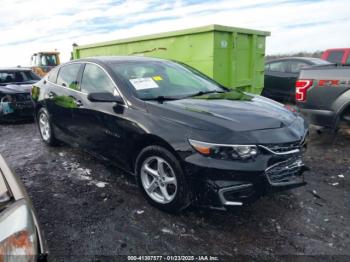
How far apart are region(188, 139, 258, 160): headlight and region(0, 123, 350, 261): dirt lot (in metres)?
0.75

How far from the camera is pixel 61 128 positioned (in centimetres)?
491

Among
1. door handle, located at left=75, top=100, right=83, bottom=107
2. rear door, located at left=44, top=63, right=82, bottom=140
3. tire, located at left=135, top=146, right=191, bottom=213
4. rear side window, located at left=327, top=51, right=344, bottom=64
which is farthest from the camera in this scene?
rear side window, located at left=327, top=51, right=344, bottom=64

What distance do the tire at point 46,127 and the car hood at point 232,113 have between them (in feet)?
9.07

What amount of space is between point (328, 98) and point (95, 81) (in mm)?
3457

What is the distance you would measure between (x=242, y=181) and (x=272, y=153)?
0.37 meters

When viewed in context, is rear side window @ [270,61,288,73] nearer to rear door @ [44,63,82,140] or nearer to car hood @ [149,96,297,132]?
car hood @ [149,96,297,132]

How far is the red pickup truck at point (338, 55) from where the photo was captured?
10055 millimetres

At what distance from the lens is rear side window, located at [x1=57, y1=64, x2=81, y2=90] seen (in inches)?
178

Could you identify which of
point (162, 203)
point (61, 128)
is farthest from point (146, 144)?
point (61, 128)

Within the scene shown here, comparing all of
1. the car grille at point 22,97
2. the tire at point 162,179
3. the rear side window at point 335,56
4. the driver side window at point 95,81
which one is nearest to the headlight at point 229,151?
the tire at point 162,179

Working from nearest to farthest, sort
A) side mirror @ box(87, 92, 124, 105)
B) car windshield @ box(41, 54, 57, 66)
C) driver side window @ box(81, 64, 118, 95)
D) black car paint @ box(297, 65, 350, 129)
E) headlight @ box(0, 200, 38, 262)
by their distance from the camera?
1. headlight @ box(0, 200, 38, 262)
2. side mirror @ box(87, 92, 124, 105)
3. driver side window @ box(81, 64, 118, 95)
4. black car paint @ box(297, 65, 350, 129)
5. car windshield @ box(41, 54, 57, 66)

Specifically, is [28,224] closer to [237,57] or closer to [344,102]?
[344,102]

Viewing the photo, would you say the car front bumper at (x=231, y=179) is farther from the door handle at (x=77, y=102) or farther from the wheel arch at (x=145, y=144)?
the door handle at (x=77, y=102)

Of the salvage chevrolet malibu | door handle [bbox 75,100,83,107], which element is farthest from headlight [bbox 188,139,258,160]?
door handle [bbox 75,100,83,107]
